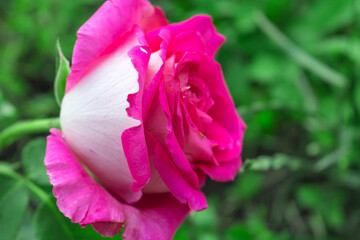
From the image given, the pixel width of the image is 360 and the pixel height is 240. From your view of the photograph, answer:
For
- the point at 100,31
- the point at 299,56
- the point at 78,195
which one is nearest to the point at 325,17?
the point at 299,56

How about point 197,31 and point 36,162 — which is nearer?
point 197,31

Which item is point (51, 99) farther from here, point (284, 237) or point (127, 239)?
point (127, 239)

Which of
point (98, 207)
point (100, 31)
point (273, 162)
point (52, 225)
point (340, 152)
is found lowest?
point (340, 152)

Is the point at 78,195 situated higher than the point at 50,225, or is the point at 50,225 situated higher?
the point at 78,195

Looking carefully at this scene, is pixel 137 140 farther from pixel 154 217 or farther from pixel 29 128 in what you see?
pixel 29 128

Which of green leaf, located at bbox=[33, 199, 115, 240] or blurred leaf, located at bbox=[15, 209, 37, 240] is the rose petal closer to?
green leaf, located at bbox=[33, 199, 115, 240]

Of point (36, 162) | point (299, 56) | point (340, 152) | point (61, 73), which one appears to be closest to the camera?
point (61, 73)
